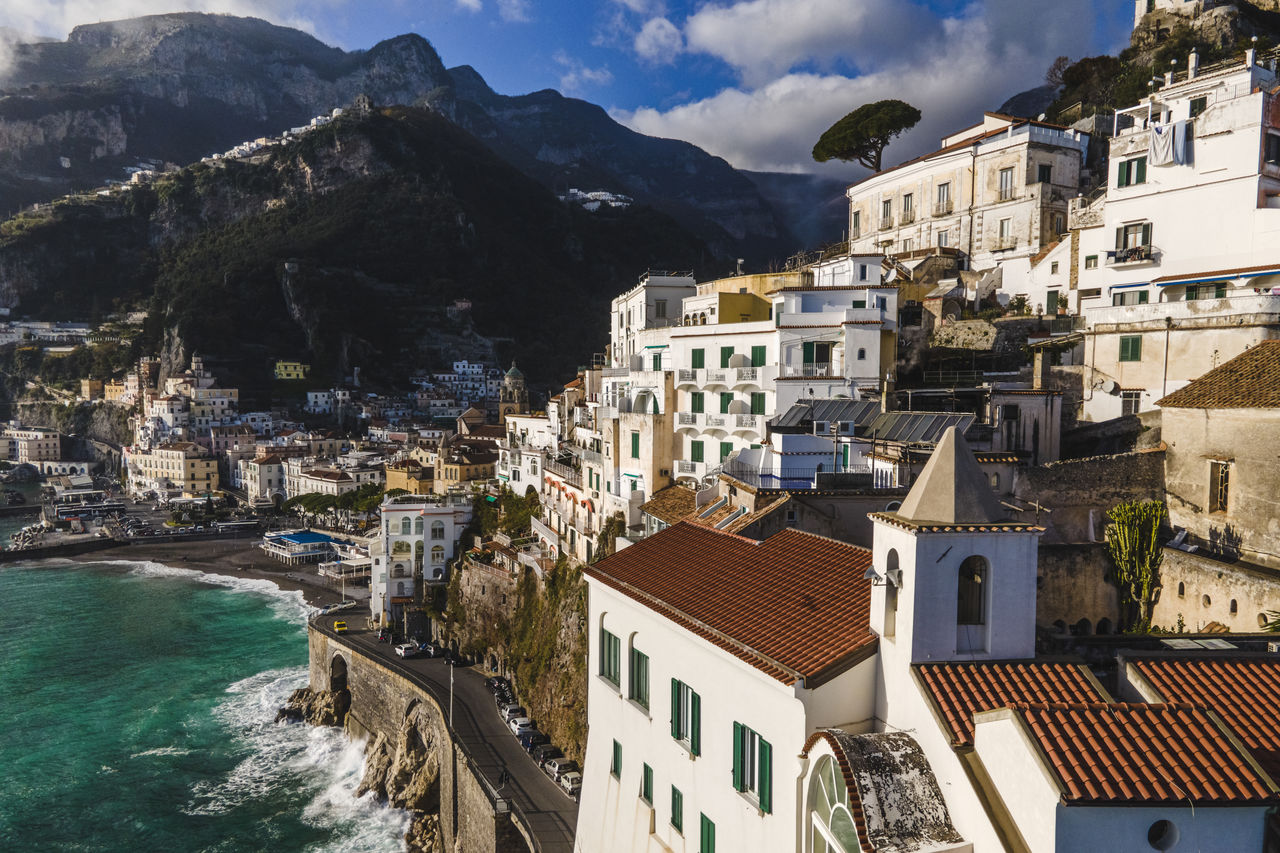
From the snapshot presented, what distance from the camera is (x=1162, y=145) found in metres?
23.3

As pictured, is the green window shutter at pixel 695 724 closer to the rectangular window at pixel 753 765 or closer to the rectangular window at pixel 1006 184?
the rectangular window at pixel 753 765

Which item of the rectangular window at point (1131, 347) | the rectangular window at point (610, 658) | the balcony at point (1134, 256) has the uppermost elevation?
the balcony at point (1134, 256)

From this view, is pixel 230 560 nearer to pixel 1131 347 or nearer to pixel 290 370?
pixel 290 370

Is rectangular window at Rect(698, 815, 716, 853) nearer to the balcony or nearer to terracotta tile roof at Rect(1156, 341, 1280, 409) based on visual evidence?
terracotta tile roof at Rect(1156, 341, 1280, 409)

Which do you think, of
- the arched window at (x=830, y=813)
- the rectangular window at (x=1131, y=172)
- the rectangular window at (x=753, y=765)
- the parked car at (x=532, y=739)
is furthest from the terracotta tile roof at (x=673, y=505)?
the rectangular window at (x=1131, y=172)

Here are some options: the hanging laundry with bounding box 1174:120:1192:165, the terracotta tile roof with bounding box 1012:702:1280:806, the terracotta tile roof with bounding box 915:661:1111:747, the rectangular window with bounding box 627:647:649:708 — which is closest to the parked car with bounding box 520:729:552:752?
the rectangular window with bounding box 627:647:649:708

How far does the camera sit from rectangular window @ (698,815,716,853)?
10453 mm

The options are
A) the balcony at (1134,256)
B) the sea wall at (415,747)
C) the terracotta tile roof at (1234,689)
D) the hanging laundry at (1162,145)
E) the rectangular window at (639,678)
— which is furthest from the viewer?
the balcony at (1134,256)

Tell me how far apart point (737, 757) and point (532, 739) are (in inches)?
762

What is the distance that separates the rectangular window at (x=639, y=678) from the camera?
12.2 meters

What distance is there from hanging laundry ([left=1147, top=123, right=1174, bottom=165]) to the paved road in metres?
26.0

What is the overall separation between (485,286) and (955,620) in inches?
5634

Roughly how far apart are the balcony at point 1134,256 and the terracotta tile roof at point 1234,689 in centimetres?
1884

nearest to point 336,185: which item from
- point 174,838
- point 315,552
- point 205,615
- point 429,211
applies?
point 429,211
